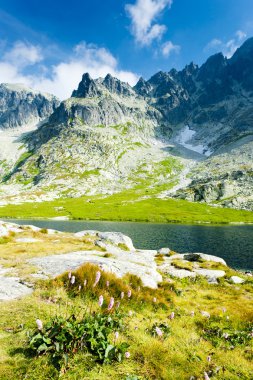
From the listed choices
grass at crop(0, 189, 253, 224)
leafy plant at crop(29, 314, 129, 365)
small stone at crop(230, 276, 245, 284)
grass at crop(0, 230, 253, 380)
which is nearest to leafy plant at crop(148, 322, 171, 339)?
grass at crop(0, 230, 253, 380)

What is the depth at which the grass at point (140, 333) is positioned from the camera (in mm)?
8453

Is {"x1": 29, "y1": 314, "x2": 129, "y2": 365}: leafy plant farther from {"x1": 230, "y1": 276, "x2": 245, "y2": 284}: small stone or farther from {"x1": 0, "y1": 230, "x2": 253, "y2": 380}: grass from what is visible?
{"x1": 230, "y1": 276, "x2": 245, "y2": 284}: small stone

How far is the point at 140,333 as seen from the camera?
11.5m

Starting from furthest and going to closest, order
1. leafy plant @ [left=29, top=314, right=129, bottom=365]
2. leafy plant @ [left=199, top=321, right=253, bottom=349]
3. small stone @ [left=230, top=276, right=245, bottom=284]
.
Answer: small stone @ [left=230, top=276, right=245, bottom=284]
leafy plant @ [left=199, top=321, right=253, bottom=349]
leafy plant @ [left=29, top=314, right=129, bottom=365]

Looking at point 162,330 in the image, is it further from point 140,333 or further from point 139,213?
point 139,213

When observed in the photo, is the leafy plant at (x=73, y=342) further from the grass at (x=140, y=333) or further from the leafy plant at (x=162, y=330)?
the leafy plant at (x=162, y=330)

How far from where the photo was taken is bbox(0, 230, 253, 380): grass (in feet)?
27.7

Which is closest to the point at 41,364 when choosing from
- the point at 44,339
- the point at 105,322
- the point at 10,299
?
the point at 44,339

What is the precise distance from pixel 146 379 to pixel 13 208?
649 feet

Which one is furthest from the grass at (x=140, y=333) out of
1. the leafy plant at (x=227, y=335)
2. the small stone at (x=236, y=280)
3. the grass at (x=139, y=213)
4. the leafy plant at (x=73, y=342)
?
the grass at (x=139, y=213)

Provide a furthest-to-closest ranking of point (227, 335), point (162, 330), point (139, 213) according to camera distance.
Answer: point (139, 213) → point (227, 335) → point (162, 330)

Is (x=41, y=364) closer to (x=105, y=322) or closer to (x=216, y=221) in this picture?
(x=105, y=322)

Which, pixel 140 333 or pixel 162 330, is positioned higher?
pixel 140 333

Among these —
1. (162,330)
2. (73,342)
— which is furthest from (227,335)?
(73,342)
